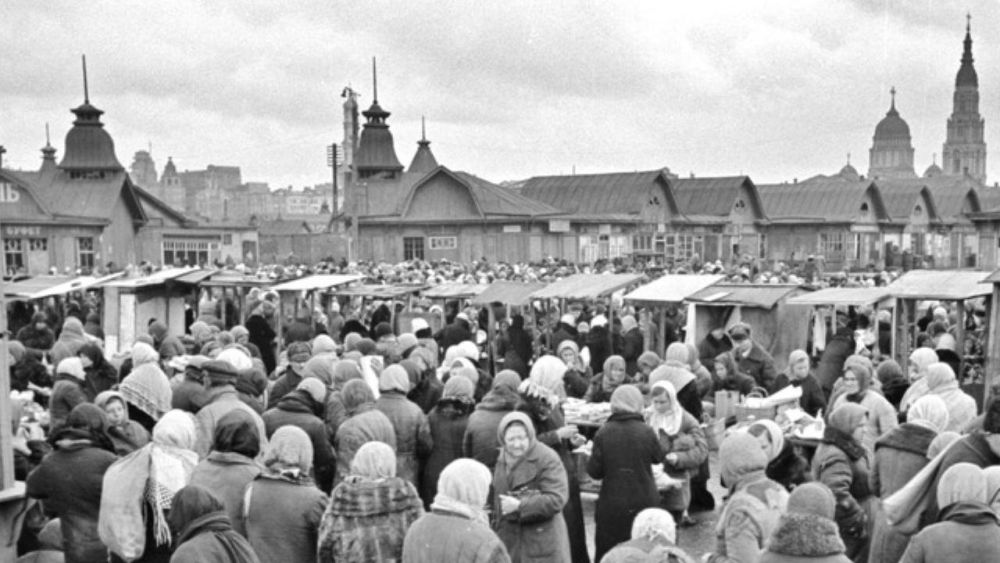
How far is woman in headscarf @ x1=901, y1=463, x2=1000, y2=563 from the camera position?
4.62 metres

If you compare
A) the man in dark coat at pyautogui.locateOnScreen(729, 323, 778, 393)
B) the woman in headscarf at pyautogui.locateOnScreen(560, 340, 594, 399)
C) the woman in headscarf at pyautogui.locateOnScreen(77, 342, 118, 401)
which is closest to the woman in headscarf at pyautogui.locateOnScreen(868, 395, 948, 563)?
the woman in headscarf at pyautogui.locateOnScreen(560, 340, 594, 399)

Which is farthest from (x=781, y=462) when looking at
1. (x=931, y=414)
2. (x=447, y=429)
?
(x=447, y=429)

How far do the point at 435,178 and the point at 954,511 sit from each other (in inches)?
1452

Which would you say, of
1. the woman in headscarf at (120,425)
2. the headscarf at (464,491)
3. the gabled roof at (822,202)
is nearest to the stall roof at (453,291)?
the woman in headscarf at (120,425)

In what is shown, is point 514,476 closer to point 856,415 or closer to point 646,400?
point 856,415

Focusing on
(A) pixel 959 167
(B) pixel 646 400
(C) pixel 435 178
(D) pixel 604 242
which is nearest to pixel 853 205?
(D) pixel 604 242

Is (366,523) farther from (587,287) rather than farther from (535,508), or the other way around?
(587,287)

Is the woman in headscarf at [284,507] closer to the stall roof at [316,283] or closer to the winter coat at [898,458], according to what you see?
the winter coat at [898,458]

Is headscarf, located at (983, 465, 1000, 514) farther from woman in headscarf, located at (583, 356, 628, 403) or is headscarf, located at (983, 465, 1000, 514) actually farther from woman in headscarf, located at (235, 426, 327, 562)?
woman in headscarf, located at (583, 356, 628, 403)

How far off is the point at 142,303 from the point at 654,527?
1461cm

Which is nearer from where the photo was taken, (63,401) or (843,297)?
(63,401)

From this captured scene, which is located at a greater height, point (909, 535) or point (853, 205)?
point (853, 205)

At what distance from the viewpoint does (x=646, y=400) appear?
30.1 feet

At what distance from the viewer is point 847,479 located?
5914 mm
